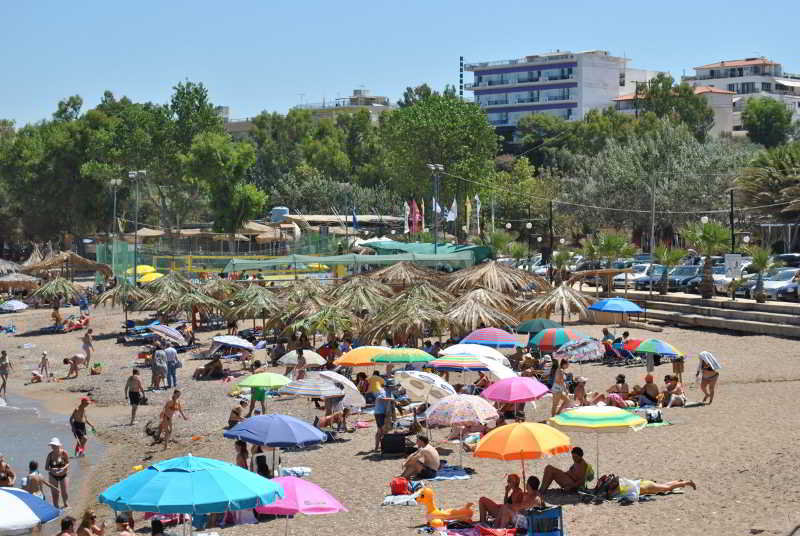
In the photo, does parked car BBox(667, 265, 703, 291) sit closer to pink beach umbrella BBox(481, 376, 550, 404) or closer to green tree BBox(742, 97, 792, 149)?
pink beach umbrella BBox(481, 376, 550, 404)

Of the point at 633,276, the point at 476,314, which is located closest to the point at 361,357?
the point at 476,314

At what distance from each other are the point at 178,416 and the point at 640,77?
122472 mm

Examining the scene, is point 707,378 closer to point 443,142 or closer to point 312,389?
point 312,389

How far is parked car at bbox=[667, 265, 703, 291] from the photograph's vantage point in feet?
128

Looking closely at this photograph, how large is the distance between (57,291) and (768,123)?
78390 mm

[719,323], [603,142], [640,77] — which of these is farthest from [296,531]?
[640,77]

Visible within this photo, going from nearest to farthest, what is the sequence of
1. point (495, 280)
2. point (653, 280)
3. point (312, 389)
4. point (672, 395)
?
point (312, 389)
point (672, 395)
point (495, 280)
point (653, 280)

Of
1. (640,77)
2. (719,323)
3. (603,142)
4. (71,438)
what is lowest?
(71,438)

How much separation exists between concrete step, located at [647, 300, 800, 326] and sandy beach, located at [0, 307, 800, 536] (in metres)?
0.94

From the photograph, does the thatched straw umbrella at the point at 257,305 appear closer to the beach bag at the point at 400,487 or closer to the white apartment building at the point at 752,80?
the beach bag at the point at 400,487

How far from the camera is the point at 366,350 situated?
75.0ft

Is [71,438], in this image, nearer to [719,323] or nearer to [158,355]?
[158,355]

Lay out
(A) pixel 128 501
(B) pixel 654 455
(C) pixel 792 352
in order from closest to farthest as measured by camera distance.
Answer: (A) pixel 128 501 → (B) pixel 654 455 → (C) pixel 792 352

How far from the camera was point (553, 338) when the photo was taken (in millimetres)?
25688
